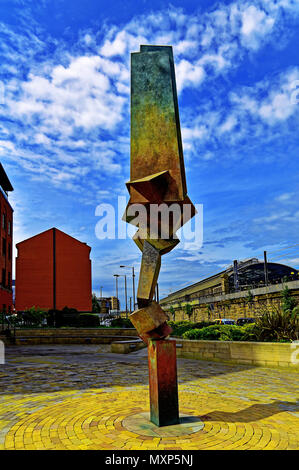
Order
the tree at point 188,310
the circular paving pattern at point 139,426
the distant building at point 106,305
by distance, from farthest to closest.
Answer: the distant building at point 106,305 → the tree at point 188,310 → the circular paving pattern at point 139,426

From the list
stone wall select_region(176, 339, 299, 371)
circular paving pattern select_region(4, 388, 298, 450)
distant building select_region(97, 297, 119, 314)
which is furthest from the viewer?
distant building select_region(97, 297, 119, 314)

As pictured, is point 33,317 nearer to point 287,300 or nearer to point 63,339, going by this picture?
point 63,339

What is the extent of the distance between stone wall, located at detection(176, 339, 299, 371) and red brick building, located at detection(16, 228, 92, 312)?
29.4 meters

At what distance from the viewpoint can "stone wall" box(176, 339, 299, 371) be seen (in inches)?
412

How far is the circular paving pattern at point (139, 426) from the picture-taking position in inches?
166

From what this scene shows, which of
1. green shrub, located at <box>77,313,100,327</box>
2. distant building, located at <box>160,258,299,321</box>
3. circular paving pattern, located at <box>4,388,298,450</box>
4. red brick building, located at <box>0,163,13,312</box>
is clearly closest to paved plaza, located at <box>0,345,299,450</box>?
→ circular paving pattern, located at <box>4,388,298,450</box>

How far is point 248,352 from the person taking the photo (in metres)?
11.4

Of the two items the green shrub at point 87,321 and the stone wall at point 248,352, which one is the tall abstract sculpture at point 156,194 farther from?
the green shrub at point 87,321

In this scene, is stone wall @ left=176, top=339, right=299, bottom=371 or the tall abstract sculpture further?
stone wall @ left=176, top=339, right=299, bottom=371

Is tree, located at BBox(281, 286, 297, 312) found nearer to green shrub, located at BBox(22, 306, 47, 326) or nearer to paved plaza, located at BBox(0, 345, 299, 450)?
paved plaza, located at BBox(0, 345, 299, 450)

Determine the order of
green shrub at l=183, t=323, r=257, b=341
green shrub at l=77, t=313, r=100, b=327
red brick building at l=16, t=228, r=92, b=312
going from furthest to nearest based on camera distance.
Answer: red brick building at l=16, t=228, r=92, b=312 < green shrub at l=77, t=313, r=100, b=327 < green shrub at l=183, t=323, r=257, b=341

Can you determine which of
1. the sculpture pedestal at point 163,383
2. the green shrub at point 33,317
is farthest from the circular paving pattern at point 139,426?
the green shrub at point 33,317

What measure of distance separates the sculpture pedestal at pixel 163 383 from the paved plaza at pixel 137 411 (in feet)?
0.53
